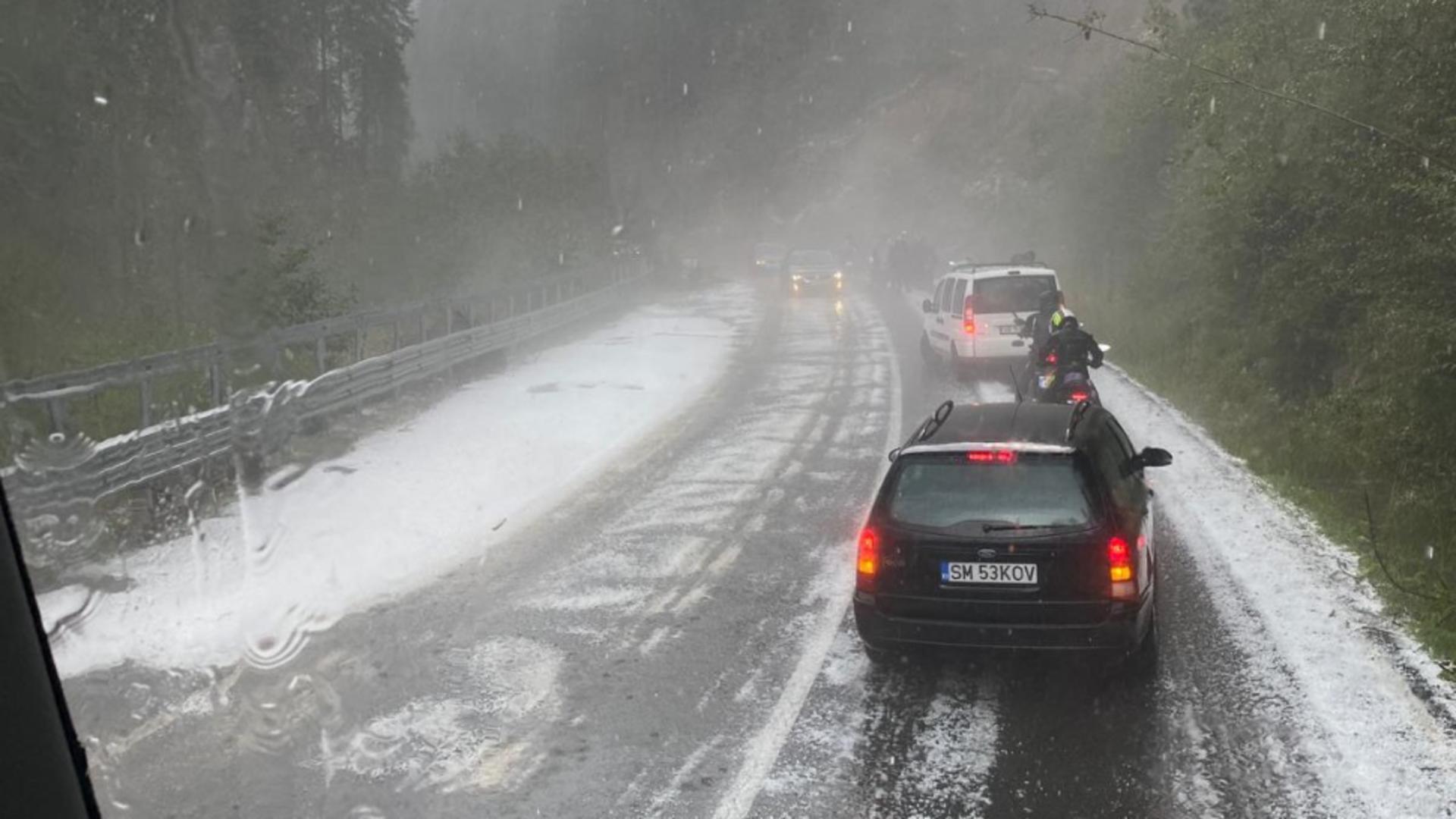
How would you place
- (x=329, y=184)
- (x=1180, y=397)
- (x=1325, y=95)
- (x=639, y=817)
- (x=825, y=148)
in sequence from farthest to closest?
(x=825, y=148) < (x=329, y=184) < (x=1180, y=397) < (x=1325, y=95) < (x=639, y=817)

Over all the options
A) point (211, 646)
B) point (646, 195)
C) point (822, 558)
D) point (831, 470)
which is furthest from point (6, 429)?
point (646, 195)

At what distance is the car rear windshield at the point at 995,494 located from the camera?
6520 millimetres

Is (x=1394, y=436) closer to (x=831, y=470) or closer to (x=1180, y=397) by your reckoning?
(x=831, y=470)

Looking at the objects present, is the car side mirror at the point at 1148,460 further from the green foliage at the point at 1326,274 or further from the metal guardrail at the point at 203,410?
the metal guardrail at the point at 203,410

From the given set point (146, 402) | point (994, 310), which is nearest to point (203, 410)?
point (146, 402)

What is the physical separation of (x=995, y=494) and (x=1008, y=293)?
1330 centimetres

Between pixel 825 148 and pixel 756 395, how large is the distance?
77.3 m

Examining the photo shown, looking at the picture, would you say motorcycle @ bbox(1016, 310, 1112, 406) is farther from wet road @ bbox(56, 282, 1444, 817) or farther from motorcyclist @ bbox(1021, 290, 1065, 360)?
wet road @ bbox(56, 282, 1444, 817)

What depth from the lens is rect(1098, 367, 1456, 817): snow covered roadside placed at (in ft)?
17.8

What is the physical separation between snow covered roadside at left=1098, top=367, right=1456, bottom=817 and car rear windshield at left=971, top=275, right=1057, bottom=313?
734 cm

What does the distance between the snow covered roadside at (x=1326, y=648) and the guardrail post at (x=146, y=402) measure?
30.5 feet

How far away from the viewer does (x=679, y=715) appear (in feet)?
21.1

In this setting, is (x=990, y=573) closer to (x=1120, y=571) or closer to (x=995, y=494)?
(x=995, y=494)

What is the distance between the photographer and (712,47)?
4518 inches
